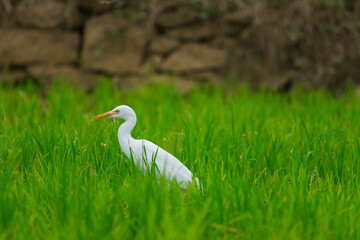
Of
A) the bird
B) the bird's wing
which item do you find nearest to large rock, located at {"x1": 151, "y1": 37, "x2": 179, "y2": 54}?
the bird

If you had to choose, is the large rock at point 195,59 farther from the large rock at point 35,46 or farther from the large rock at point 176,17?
the large rock at point 35,46

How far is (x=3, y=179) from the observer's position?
89.5 inches

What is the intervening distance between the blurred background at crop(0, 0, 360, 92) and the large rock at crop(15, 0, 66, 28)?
0.01 meters

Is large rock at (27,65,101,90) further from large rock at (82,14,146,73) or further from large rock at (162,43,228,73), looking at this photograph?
large rock at (162,43,228,73)

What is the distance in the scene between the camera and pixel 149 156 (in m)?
2.49

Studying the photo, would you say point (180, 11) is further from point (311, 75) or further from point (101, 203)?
point (101, 203)

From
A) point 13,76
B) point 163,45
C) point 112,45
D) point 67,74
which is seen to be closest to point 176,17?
point 163,45

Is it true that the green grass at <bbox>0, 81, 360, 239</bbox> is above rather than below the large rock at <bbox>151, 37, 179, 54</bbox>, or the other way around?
below

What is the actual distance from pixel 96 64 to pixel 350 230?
461 centimetres

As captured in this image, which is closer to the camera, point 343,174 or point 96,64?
point 343,174

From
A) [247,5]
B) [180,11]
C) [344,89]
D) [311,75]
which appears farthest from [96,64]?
[344,89]

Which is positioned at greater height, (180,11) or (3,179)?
(180,11)

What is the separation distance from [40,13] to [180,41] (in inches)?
76.9

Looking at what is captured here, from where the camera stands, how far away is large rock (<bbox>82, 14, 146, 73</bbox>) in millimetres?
5867
